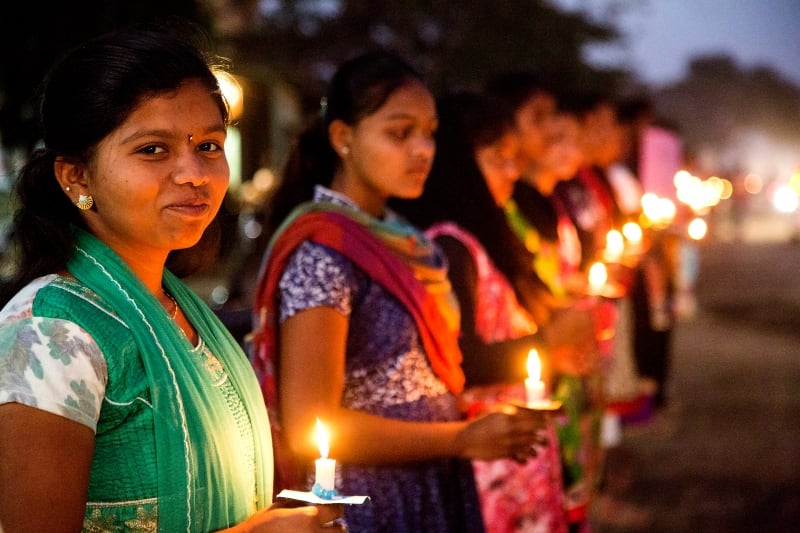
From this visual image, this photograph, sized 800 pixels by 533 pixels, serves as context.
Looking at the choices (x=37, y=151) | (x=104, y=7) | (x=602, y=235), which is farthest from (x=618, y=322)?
(x=37, y=151)

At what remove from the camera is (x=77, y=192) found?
156 centimetres

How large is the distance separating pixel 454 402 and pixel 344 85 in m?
0.93

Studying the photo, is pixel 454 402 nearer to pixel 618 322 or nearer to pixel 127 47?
pixel 127 47

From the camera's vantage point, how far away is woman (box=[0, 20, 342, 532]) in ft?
4.28

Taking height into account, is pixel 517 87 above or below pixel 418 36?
below

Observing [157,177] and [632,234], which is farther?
[632,234]

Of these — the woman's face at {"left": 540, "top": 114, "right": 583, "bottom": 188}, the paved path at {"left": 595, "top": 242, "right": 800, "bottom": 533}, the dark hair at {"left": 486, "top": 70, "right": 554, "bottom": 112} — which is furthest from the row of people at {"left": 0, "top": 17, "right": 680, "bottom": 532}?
the paved path at {"left": 595, "top": 242, "right": 800, "bottom": 533}

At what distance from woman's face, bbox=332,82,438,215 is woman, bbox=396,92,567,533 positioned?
494mm

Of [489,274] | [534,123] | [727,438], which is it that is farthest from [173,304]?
[727,438]

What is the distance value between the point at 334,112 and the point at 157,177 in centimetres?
115

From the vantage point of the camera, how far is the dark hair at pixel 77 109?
58.9 inches

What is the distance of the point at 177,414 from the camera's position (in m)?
1.44

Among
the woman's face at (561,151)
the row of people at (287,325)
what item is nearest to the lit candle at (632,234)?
the woman's face at (561,151)

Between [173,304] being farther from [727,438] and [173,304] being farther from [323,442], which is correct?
[727,438]
